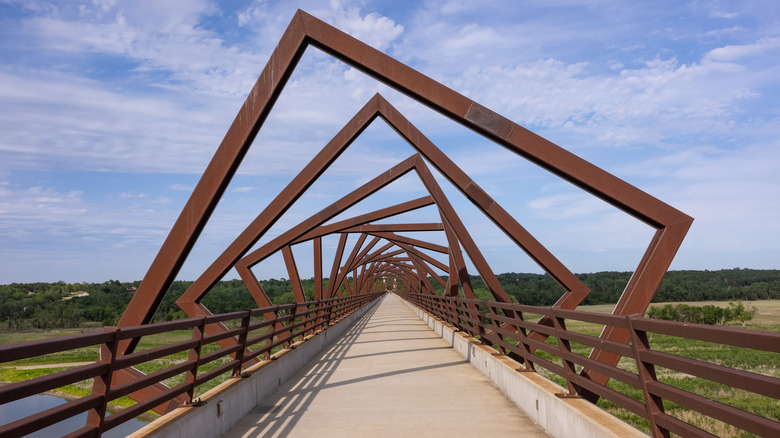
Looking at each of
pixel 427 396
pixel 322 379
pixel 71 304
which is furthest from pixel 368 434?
pixel 71 304

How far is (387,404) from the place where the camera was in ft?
24.2

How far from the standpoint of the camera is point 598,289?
100562mm

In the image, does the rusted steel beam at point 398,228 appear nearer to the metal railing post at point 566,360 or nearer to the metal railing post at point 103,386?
the metal railing post at point 566,360

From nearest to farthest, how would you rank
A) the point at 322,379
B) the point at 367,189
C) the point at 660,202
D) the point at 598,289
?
the point at 660,202, the point at 322,379, the point at 367,189, the point at 598,289

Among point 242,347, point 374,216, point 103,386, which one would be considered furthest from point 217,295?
point 103,386

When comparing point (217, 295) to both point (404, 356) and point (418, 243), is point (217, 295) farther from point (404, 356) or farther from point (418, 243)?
point (404, 356)

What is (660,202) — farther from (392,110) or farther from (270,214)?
(270,214)

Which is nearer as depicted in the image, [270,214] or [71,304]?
[270,214]

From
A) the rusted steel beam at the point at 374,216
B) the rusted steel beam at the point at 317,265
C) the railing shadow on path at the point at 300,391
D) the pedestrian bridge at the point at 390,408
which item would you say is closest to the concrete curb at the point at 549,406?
the pedestrian bridge at the point at 390,408

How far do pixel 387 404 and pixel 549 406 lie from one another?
2.36m

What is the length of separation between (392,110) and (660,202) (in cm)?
611

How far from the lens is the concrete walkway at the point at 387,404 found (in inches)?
236

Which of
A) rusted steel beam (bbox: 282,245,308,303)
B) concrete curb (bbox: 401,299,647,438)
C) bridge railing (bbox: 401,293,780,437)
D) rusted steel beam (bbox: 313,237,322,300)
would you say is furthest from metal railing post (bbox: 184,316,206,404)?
rusted steel beam (bbox: 313,237,322,300)

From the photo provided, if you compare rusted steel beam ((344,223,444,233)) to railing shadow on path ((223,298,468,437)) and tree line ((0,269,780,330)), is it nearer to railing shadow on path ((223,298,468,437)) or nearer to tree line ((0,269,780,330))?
railing shadow on path ((223,298,468,437))
